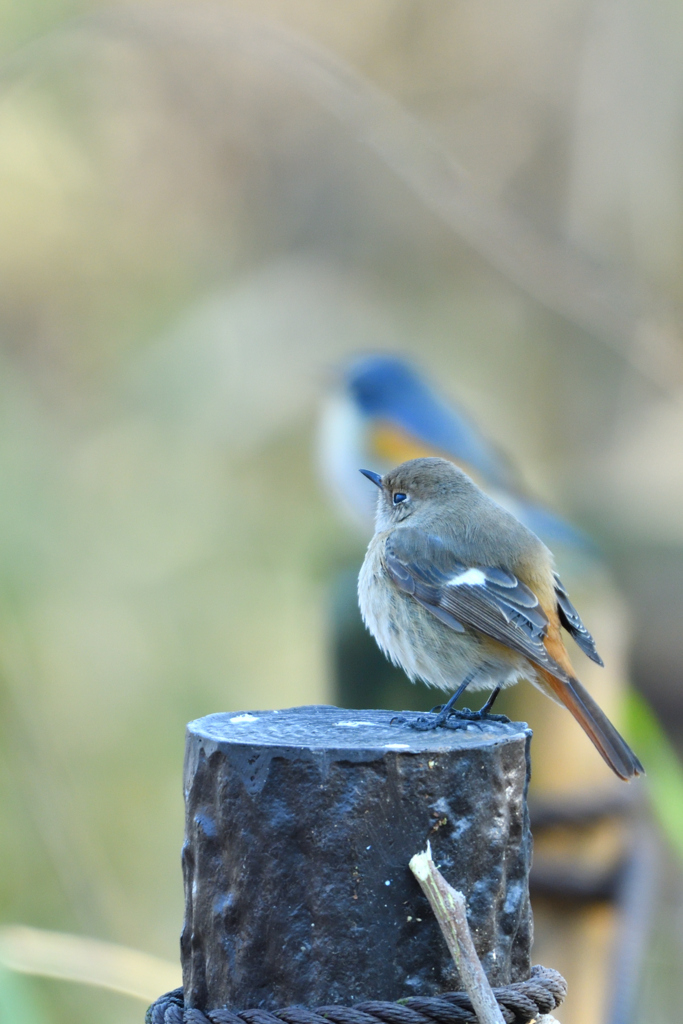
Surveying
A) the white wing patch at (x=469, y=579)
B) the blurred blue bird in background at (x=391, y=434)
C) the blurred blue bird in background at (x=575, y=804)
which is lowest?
the blurred blue bird in background at (x=575, y=804)

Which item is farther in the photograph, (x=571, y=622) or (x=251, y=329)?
(x=251, y=329)

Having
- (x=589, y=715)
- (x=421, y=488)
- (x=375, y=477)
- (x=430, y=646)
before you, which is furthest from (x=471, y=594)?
(x=375, y=477)

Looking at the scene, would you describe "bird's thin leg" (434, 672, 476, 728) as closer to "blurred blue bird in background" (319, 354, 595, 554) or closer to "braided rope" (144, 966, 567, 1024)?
"braided rope" (144, 966, 567, 1024)

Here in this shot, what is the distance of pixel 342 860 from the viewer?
1.38 meters

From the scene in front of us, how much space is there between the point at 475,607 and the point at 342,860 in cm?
82

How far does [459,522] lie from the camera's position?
2.27m

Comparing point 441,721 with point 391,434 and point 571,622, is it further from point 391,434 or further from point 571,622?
point 391,434

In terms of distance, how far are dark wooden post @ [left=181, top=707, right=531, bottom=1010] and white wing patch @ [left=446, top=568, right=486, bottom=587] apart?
0.71 meters

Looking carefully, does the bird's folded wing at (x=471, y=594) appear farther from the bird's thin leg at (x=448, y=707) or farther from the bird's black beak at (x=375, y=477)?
the bird's black beak at (x=375, y=477)

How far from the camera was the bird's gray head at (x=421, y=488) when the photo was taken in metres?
2.42

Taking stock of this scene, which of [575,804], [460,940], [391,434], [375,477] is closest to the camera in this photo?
[460,940]

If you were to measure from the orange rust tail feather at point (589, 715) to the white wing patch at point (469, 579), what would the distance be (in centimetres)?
16

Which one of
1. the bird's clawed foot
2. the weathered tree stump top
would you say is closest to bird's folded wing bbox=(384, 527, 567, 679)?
the bird's clawed foot

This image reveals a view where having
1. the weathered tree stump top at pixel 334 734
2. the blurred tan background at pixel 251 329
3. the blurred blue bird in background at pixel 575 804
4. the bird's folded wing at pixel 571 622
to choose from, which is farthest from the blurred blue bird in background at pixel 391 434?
the weathered tree stump top at pixel 334 734
